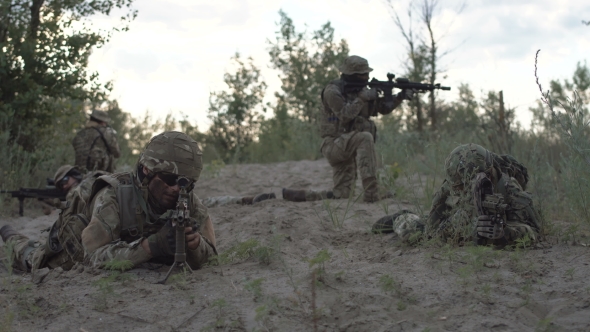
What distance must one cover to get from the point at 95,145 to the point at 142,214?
515cm

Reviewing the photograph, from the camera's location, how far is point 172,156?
4.09m

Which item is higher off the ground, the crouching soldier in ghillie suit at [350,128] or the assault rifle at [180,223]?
the crouching soldier in ghillie suit at [350,128]

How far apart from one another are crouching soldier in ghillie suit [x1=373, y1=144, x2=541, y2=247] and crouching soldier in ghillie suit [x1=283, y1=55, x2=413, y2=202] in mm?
2668

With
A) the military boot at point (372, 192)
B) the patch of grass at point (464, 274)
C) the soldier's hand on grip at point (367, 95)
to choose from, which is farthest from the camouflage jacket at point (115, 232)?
the soldier's hand on grip at point (367, 95)

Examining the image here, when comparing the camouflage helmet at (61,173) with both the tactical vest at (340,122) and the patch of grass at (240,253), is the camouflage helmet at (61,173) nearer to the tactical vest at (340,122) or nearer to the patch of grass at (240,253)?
the tactical vest at (340,122)

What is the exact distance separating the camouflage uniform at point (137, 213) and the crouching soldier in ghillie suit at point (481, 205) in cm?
158

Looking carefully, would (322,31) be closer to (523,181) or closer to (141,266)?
(523,181)

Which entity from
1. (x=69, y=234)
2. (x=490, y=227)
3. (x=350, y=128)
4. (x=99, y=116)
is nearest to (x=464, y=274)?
(x=490, y=227)

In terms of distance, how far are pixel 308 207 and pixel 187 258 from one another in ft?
9.71

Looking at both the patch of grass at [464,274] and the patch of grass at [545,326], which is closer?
the patch of grass at [545,326]

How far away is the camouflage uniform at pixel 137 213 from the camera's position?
159 inches

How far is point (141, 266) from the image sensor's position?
13.8 feet

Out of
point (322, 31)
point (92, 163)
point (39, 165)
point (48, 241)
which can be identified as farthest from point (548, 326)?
point (322, 31)

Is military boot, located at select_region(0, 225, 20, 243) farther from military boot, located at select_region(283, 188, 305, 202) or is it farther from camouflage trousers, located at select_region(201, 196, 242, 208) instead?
military boot, located at select_region(283, 188, 305, 202)
